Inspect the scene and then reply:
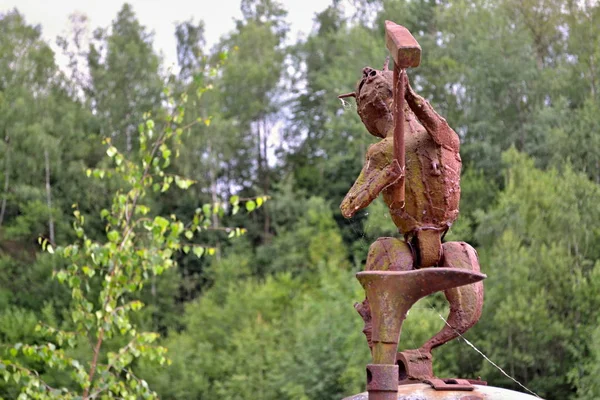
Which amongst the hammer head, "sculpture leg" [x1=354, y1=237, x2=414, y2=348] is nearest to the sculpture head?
"sculpture leg" [x1=354, y1=237, x2=414, y2=348]

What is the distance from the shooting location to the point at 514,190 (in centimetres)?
3634

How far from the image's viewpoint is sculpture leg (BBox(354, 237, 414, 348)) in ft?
22.2

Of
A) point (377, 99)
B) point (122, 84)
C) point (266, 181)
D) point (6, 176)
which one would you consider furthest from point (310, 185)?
point (377, 99)

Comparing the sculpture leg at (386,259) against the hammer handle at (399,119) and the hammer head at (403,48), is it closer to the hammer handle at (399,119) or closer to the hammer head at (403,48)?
the hammer handle at (399,119)

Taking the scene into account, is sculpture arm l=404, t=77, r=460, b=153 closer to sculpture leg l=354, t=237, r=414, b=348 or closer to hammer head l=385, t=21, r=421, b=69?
hammer head l=385, t=21, r=421, b=69

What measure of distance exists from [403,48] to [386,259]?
1.31 m

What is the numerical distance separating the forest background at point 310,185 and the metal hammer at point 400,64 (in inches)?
843

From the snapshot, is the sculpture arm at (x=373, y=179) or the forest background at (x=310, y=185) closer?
the sculpture arm at (x=373, y=179)

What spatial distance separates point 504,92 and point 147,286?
14.7 meters

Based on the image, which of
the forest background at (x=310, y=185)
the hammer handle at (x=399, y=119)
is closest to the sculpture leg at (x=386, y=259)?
the hammer handle at (x=399, y=119)

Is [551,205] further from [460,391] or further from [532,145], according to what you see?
[460,391]

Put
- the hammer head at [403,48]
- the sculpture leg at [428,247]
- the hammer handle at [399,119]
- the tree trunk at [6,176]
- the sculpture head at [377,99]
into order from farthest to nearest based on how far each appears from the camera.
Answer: the tree trunk at [6,176] < the sculpture head at [377,99] < the sculpture leg at [428,247] < the hammer handle at [399,119] < the hammer head at [403,48]

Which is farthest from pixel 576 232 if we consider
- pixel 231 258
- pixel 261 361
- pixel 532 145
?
pixel 231 258

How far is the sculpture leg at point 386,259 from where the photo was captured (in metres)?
6.76
